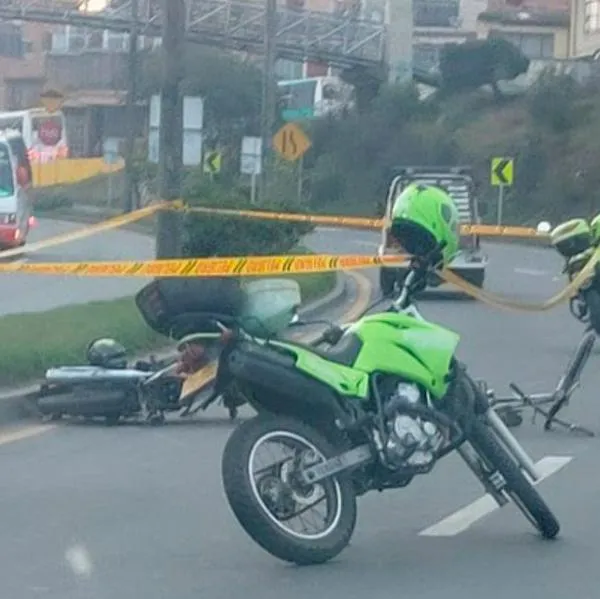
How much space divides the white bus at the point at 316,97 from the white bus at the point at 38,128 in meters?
7.42

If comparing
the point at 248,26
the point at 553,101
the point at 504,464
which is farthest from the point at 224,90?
the point at 504,464

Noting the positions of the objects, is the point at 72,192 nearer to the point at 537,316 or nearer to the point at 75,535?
the point at 537,316

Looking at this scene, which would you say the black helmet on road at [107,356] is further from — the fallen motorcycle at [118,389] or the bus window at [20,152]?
the bus window at [20,152]

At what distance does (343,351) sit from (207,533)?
4.08 ft

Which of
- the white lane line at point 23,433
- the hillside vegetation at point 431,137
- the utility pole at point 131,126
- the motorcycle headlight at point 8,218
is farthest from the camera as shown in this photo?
the hillside vegetation at point 431,137

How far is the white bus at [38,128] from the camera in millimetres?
63969

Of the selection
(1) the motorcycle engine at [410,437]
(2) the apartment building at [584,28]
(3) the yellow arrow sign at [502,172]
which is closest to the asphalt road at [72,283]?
(3) the yellow arrow sign at [502,172]

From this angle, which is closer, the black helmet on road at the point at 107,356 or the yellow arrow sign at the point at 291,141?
the black helmet on road at the point at 107,356

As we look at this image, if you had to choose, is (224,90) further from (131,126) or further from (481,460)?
(481,460)

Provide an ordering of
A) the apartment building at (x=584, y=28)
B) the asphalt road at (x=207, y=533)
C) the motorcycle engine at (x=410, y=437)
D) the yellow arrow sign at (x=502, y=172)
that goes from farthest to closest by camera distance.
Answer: the apartment building at (x=584, y=28) < the yellow arrow sign at (x=502, y=172) < the motorcycle engine at (x=410, y=437) < the asphalt road at (x=207, y=533)

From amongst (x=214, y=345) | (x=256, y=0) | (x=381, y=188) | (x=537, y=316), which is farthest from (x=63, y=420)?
(x=256, y=0)

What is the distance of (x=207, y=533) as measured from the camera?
9.34 metres

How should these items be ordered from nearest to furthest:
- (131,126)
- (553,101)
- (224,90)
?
(131,126) < (553,101) < (224,90)

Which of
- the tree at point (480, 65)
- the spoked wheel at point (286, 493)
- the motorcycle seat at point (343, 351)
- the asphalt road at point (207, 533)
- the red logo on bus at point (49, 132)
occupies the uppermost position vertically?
the tree at point (480, 65)
